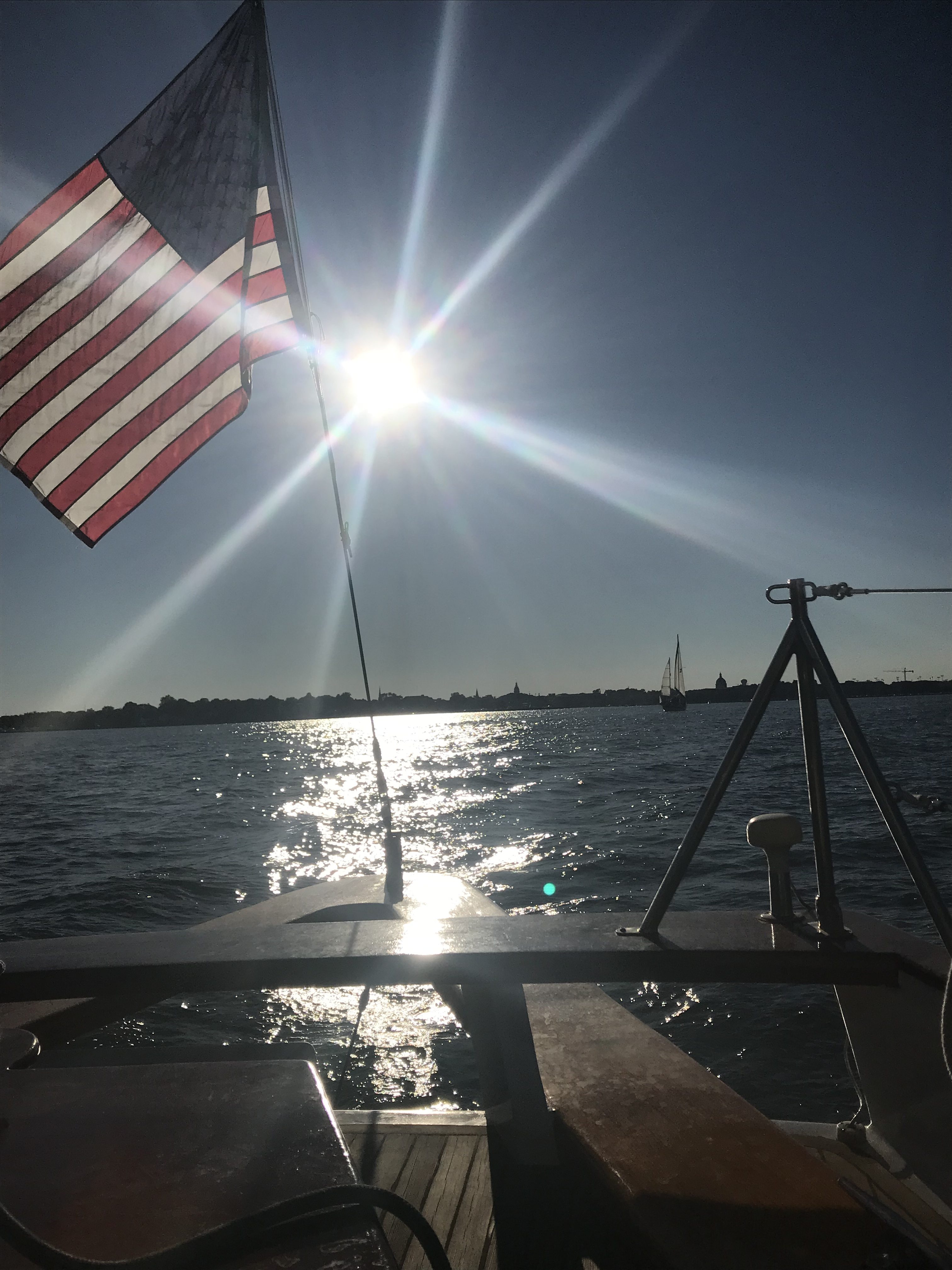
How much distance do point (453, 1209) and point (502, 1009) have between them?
2.90ft

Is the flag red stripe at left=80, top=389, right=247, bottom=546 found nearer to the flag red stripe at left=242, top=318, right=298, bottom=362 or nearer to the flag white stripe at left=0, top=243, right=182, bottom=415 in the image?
the flag red stripe at left=242, top=318, right=298, bottom=362

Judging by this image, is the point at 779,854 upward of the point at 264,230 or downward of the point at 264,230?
downward

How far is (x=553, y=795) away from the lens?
33.3 metres

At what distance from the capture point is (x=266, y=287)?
637 cm

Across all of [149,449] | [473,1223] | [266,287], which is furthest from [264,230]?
[473,1223]

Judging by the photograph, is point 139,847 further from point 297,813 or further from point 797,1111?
point 797,1111

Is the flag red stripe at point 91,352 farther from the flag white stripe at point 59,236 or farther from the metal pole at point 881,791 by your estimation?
the metal pole at point 881,791

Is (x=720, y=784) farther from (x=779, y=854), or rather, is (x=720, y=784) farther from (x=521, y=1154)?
(x=521, y=1154)

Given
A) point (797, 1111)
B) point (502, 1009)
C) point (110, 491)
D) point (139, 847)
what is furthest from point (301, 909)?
point (139, 847)

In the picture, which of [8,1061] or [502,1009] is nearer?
[8,1061]

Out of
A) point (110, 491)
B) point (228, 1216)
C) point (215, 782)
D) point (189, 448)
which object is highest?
point (189, 448)

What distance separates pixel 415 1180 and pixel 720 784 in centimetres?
247

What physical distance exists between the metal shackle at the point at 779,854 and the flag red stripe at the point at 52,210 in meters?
6.27

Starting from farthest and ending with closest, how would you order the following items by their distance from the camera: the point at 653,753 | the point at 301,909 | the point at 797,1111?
the point at 653,753 < the point at 797,1111 < the point at 301,909
